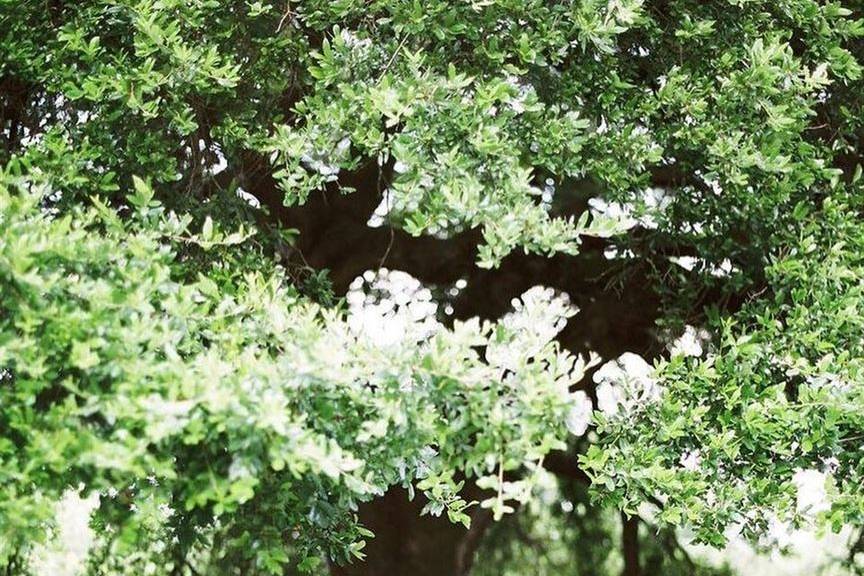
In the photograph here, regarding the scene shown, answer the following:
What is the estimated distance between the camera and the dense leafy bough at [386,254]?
2539 mm

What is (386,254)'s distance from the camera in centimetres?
394

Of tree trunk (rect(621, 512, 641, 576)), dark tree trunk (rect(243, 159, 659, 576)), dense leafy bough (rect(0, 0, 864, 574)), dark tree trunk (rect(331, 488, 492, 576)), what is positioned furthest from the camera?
tree trunk (rect(621, 512, 641, 576))

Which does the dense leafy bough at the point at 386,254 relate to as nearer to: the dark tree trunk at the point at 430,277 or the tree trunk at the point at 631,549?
the dark tree trunk at the point at 430,277

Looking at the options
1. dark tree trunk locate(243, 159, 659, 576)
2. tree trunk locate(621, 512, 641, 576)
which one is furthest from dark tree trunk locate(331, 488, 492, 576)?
tree trunk locate(621, 512, 641, 576)

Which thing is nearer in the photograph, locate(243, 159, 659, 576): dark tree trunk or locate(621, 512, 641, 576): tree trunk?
locate(243, 159, 659, 576): dark tree trunk

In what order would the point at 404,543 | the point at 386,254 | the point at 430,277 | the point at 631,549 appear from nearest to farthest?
the point at 386,254
the point at 430,277
the point at 404,543
the point at 631,549

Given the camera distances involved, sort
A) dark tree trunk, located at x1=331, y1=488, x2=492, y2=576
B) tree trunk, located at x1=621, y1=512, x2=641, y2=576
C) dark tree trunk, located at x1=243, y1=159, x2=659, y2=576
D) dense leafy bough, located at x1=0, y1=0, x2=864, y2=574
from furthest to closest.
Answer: tree trunk, located at x1=621, y1=512, x2=641, y2=576, dark tree trunk, located at x1=331, y1=488, x2=492, y2=576, dark tree trunk, located at x1=243, y1=159, x2=659, y2=576, dense leafy bough, located at x1=0, y1=0, x2=864, y2=574

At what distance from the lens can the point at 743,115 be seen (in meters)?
3.80

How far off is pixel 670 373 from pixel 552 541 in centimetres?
565

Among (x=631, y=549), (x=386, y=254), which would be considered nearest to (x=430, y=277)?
(x=386, y=254)

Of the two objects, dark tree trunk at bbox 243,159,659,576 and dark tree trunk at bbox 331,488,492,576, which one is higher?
dark tree trunk at bbox 243,159,659,576

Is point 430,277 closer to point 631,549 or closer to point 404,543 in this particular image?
point 404,543

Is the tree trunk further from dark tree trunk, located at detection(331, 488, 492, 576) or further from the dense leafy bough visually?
the dense leafy bough

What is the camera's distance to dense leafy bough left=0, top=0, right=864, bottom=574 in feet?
8.33
